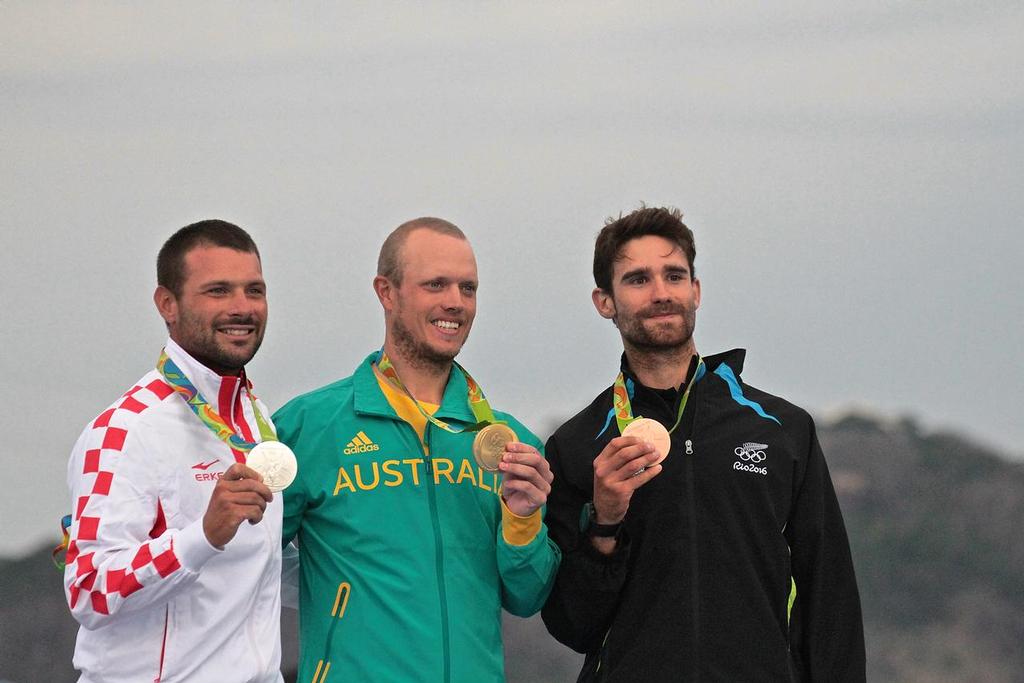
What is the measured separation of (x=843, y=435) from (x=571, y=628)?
15.2 metres

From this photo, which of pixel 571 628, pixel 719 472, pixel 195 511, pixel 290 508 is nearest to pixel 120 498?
pixel 195 511

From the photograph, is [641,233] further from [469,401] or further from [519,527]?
[519,527]

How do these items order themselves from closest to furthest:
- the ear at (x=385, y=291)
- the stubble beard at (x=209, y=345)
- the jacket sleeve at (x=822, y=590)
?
the stubble beard at (x=209, y=345)
the jacket sleeve at (x=822, y=590)
the ear at (x=385, y=291)

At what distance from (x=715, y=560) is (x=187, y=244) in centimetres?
172

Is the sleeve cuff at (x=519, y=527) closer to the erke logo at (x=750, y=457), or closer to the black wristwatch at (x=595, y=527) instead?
the black wristwatch at (x=595, y=527)

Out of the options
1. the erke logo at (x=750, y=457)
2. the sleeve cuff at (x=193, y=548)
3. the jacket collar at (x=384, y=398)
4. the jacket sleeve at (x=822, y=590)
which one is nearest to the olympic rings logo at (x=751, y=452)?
the erke logo at (x=750, y=457)

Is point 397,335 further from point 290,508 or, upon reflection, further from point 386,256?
point 290,508

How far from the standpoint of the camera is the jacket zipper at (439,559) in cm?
367

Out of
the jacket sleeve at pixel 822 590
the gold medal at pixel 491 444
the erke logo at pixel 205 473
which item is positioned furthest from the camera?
the jacket sleeve at pixel 822 590

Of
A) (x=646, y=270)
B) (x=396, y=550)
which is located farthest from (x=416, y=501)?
(x=646, y=270)

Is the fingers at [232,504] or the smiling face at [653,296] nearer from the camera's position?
the fingers at [232,504]

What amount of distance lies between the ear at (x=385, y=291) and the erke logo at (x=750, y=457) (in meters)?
1.14

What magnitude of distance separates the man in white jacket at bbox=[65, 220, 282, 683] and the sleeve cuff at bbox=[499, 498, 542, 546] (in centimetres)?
65

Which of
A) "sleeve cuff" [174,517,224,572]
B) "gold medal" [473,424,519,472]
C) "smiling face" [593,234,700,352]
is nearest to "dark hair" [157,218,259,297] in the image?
"sleeve cuff" [174,517,224,572]
